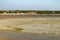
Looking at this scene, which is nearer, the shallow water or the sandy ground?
the shallow water

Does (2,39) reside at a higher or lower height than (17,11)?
lower

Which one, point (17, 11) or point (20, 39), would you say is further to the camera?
point (17, 11)

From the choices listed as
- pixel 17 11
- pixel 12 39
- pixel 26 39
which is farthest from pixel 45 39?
pixel 17 11

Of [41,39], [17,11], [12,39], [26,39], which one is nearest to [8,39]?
[12,39]

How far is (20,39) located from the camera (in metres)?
14.0

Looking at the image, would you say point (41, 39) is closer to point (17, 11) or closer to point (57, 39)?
point (57, 39)

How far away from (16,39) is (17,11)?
98416 mm

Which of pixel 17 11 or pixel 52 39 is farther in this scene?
pixel 17 11

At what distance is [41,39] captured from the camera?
46.1ft

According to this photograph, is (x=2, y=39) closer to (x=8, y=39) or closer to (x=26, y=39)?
(x=8, y=39)

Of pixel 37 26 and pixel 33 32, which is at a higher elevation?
pixel 37 26

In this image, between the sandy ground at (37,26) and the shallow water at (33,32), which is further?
the sandy ground at (37,26)

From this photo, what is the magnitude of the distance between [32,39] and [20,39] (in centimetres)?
84

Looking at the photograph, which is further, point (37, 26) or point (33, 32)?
point (37, 26)
